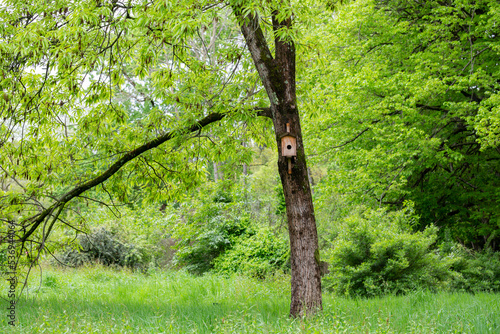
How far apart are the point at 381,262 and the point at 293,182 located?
4.15 meters

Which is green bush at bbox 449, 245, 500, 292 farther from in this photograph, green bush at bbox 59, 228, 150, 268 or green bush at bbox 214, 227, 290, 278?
green bush at bbox 59, 228, 150, 268

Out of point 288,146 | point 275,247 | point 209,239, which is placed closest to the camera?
point 288,146

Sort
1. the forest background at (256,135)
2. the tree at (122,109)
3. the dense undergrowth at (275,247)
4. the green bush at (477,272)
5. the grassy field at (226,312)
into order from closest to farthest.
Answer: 1. the grassy field at (226,312)
2. the tree at (122,109)
3. the forest background at (256,135)
4. the dense undergrowth at (275,247)
5. the green bush at (477,272)

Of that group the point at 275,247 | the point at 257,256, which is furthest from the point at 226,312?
the point at 257,256

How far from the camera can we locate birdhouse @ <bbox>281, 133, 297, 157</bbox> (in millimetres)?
5812

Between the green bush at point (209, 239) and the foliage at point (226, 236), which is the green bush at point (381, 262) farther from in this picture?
the green bush at point (209, 239)

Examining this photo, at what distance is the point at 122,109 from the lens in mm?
7133

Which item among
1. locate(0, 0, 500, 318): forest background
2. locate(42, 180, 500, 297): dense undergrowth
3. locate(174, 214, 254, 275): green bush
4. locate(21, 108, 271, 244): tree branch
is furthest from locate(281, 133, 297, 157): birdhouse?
locate(174, 214, 254, 275): green bush

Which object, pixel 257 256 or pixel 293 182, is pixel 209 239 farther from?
pixel 293 182

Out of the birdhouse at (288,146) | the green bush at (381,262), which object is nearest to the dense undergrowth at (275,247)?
the green bush at (381,262)

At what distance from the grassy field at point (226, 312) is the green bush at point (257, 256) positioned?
385 cm

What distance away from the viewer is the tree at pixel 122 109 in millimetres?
5277

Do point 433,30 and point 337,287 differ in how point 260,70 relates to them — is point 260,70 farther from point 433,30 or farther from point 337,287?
point 433,30

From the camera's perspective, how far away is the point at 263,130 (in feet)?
25.9
